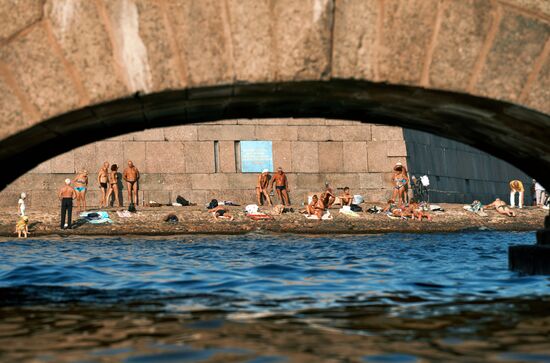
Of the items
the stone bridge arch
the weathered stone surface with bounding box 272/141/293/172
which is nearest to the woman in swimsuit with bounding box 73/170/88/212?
the weathered stone surface with bounding box 272/141/293/172

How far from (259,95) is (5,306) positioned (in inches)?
141

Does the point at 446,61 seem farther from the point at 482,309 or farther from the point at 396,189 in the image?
the point at 396,189

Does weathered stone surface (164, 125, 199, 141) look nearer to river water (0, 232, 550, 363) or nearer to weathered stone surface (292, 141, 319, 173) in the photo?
weathered stone surface (292, 141, 319, 173)

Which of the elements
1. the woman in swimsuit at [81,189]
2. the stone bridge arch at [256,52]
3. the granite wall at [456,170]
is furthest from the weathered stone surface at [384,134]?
the stone bridge arch at [256,52]

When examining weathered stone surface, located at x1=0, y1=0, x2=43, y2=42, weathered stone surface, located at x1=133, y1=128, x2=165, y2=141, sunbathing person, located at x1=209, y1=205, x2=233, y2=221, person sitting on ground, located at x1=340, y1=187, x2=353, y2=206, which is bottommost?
sunbathing person, located at x1=209, y1=205, x2=233, y2=221

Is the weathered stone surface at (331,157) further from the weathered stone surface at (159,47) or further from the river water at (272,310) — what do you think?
the weathered stone surface at (159,47)

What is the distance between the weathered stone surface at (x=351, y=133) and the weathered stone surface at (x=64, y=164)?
882 cm

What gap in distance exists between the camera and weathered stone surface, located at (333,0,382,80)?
7.04 meters

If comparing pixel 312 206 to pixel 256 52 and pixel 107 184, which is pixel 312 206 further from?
pixel 256 52

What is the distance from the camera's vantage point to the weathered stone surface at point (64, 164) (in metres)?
34.6

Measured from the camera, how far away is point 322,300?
33.1 feet

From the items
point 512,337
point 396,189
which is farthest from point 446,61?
point 396,189

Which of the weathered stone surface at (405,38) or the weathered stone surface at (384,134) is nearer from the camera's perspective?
the weathered stone surface at (405,38)

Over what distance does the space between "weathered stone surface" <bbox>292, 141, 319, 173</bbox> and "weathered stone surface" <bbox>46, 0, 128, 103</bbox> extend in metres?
30.0
